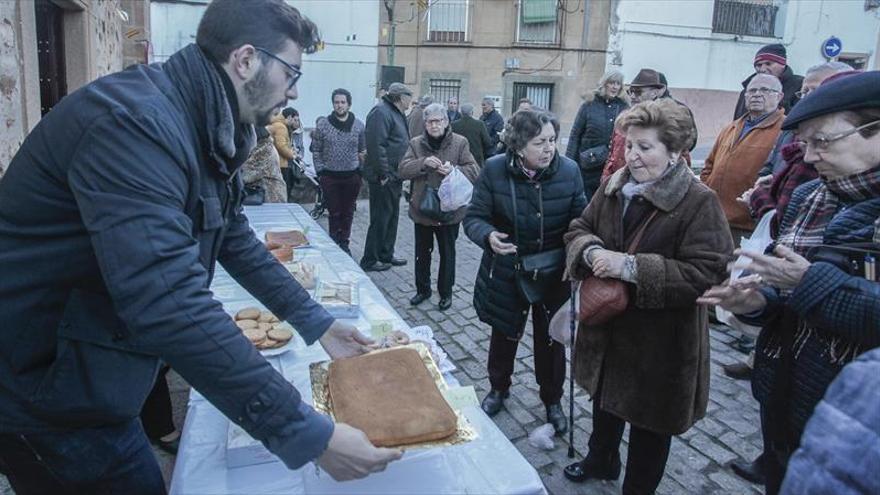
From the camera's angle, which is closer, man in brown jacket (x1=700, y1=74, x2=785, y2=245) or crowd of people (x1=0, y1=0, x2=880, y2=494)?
crowd of people (x1=0, y1=0, x2=880, y2=494)

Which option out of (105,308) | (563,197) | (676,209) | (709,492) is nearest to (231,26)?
(105,308)

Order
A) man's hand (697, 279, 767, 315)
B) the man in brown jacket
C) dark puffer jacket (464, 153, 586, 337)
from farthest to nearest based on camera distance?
the man in brown jacket
dark puffer jacket (464, 153, 586, 337)
man's hand (697, 279, 767, 315)

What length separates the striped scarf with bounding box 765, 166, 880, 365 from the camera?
5.84ft

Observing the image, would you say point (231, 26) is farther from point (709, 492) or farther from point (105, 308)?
point (709, 492)

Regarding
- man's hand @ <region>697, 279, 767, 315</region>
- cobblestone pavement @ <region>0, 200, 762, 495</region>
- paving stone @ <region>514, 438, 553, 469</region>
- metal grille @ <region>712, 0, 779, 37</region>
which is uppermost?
metal grille @ <region>712, 0, 779, 37</region>

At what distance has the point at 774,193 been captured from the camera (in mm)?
3283

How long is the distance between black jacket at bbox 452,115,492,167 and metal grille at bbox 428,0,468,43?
10956 millimetres

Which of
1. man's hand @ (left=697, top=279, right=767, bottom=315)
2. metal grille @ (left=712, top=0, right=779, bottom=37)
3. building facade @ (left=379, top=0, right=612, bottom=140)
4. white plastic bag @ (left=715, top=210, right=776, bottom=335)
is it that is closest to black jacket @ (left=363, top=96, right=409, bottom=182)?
white plastic bag @ (left=715, top=210, right=776, bottom=335)

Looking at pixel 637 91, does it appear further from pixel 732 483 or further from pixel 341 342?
pixel 341 342

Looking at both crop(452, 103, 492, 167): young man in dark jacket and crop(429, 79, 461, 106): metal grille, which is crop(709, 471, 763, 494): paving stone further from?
crop(429, 79, 461, 106): metal grille

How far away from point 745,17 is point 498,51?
7891mm

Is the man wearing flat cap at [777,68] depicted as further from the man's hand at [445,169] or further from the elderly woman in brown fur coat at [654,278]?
the elderly woman in brown fur coat at [654,278]

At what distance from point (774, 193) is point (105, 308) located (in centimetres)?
336

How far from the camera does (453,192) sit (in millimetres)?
5070
